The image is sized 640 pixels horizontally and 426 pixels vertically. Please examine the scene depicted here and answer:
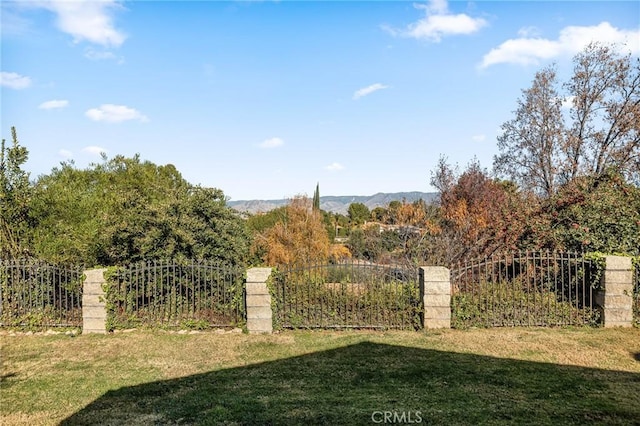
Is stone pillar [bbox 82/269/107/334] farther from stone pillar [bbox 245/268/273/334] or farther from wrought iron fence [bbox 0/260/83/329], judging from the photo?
stone pillar [bbox 245/268/273/334]

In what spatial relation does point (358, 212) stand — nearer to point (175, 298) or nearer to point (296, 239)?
point (296, 239)

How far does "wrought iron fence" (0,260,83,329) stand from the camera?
30.0 feet

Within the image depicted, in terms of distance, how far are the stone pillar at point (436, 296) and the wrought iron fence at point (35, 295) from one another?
24.2ft

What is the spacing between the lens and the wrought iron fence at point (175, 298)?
28.9ft

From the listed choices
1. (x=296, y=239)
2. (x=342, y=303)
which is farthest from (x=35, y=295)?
(x=296, y=239)

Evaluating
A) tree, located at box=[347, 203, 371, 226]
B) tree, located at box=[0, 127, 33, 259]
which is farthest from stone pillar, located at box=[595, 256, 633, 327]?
tree, located at box=[347, 203, 371, 226]

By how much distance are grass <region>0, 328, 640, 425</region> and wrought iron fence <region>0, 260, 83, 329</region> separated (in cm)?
64

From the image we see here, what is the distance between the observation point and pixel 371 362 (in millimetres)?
6648

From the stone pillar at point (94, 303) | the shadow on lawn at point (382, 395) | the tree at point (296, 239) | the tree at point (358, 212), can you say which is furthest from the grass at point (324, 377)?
the tree at point (358, 212)

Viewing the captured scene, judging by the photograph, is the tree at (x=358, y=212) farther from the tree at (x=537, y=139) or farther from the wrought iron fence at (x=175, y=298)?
the wrought iron fence at (x=175, y=298)

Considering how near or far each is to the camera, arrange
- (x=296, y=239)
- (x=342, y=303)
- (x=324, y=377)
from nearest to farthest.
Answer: (x=324, y=377)
(x=342, y=303)
(x=296, y=239)

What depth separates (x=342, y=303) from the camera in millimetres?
8836

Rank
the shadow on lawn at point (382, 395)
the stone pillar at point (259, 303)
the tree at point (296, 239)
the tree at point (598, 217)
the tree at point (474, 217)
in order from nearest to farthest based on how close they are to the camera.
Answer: the shadow on lawn at point (382, 395), the stone pillar at point (259, 303), the tree at point (598, 217), the tree at point (474, 217), the tree at point (296, 239)

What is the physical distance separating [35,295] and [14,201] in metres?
2.74
